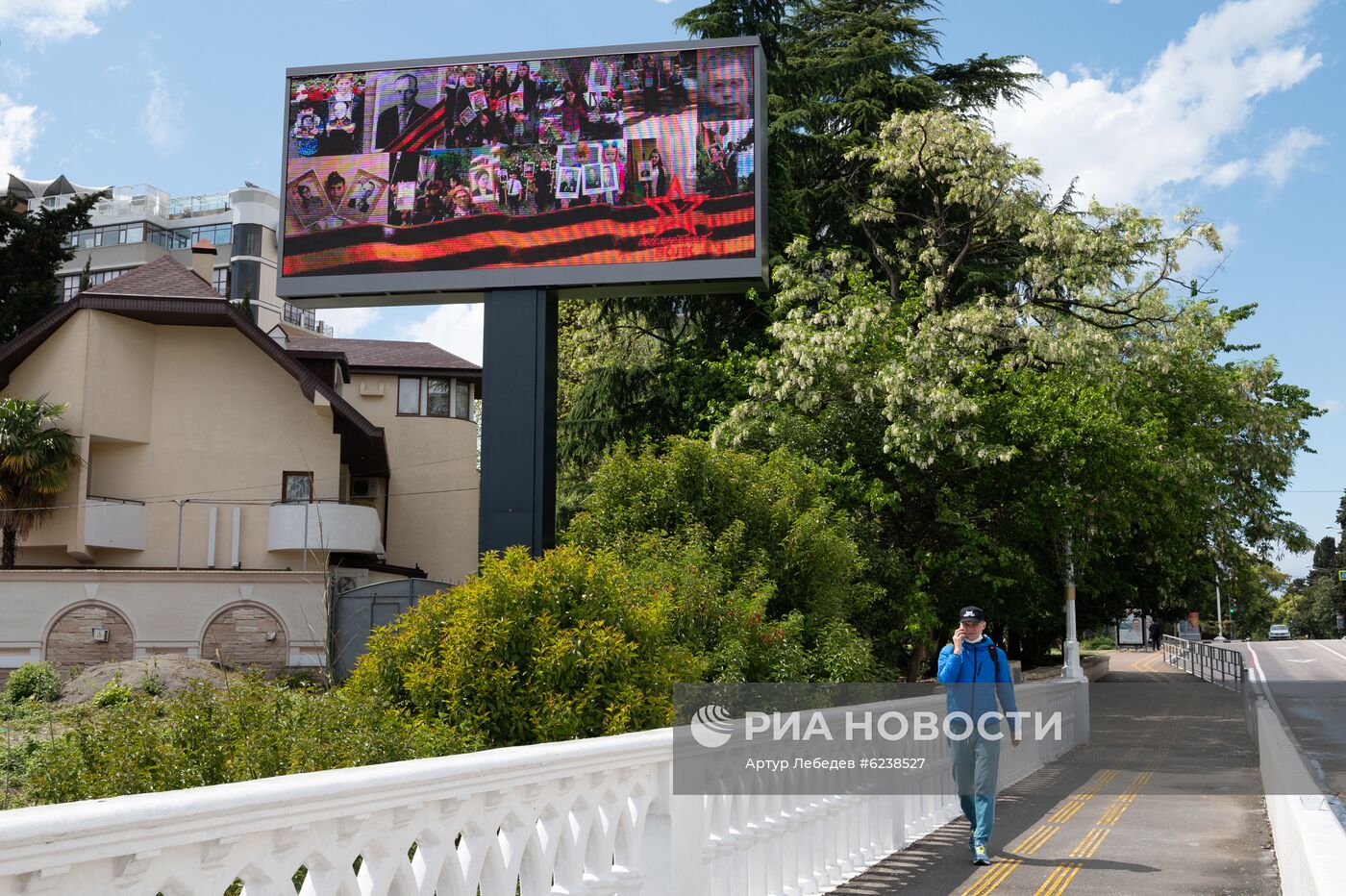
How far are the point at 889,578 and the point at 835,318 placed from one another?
5.24 meters

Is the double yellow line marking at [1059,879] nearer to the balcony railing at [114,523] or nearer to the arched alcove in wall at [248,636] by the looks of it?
the arched alcove in wall at [248,636]

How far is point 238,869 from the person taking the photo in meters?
3.30

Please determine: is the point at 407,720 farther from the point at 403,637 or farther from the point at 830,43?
the point at 830,43

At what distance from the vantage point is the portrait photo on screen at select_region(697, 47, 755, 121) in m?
22.2

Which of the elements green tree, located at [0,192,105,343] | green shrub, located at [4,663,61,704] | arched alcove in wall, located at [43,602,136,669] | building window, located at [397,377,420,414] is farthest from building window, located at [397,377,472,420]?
green shrub, located at [4,663,61,704]

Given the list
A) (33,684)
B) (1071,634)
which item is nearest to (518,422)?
(1071,634)

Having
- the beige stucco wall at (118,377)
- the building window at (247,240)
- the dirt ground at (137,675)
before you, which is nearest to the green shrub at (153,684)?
the dirt ground at (137,675)

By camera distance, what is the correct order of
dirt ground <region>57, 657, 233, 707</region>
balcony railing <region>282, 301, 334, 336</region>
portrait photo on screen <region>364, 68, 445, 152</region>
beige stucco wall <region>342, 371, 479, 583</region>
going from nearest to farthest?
portrait photo on screen <region>364, 68, 445, 152</region>
dirt ground <region>57, 657, 233, 707</region>
beige stucco wall <region>342, 371, 479, 583</region>
balcony railing <region>282, 301, 334, 336</region>

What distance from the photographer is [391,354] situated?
4072 centimetres

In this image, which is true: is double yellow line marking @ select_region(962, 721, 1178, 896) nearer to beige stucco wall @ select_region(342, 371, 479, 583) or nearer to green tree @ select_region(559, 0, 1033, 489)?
green tree @ select_region(559, 0, 1033, 489)

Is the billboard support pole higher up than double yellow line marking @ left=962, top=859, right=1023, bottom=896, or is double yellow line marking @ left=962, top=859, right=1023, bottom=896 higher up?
the billboard support pole

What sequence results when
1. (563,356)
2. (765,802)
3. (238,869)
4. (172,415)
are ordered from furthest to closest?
(563,356), (172,415), (765,802), (238,869)

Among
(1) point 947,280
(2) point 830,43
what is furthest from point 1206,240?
(2) point 830,43

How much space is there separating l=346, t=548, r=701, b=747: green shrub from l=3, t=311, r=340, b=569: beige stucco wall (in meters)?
23.9
